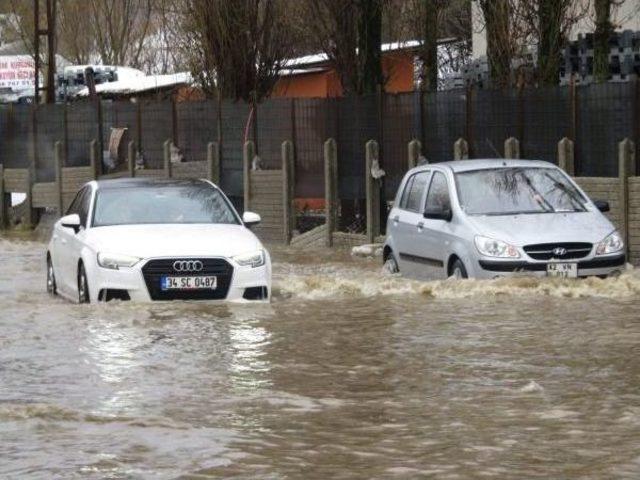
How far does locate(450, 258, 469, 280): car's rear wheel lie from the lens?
56.2 feet

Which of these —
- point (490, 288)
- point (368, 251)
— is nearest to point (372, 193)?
point (368, 251)

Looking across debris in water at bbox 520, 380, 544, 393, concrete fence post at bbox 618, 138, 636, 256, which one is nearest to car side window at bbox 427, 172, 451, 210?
concrete fence post at bbox 618, 138, 636, 256

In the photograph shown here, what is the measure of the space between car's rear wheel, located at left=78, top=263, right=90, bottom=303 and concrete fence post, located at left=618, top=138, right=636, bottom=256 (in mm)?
7984

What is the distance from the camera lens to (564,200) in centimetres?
1789

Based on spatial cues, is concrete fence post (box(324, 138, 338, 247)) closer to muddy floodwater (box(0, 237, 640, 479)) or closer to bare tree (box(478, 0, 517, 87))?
bare tree (box(478, 0, 517, 87))

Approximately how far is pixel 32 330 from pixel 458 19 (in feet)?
122

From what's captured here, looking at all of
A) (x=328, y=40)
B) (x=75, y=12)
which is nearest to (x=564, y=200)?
(x=328, y=40)

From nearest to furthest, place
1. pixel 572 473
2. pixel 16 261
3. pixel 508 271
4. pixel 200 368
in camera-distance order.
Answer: pixel 572 473
pixel 200 368
pixel 508 271
pixel 16 261

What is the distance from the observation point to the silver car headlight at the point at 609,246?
1686 centimetres

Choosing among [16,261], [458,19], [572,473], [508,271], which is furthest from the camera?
[458,19]

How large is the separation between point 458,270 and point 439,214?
27.8 inches

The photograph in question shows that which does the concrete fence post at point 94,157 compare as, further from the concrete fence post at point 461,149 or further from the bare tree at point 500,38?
the concrete fence post at point 461,149

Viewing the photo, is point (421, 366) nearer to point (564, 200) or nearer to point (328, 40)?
point (564, 200)

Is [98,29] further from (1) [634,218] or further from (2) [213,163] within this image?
(1) [634,218]
